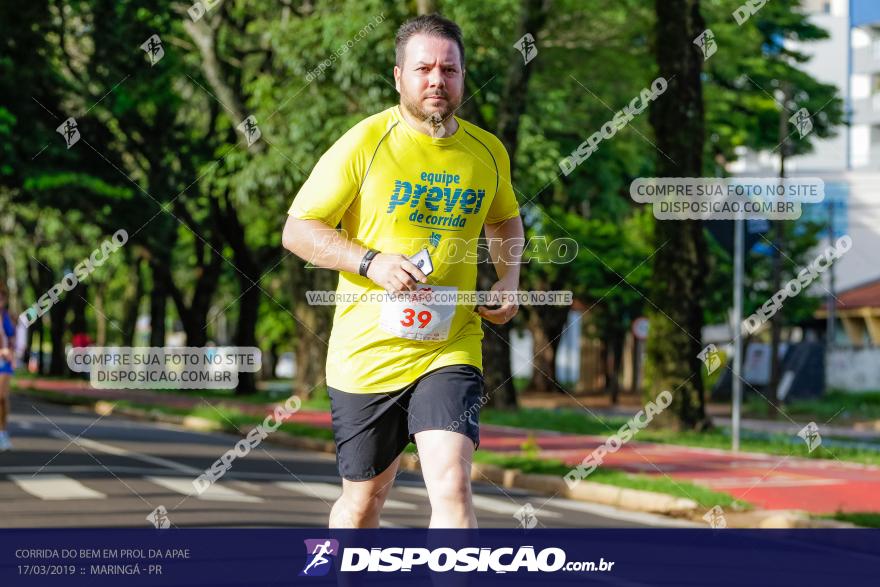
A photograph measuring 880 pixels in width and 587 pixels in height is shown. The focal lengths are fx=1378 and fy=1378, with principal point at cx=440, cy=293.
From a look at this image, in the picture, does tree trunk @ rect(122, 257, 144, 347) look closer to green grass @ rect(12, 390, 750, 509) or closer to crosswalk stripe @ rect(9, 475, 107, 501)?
green grass @ rect(12, 390, 750, 509)

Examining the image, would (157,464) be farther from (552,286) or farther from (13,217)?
(13,217)

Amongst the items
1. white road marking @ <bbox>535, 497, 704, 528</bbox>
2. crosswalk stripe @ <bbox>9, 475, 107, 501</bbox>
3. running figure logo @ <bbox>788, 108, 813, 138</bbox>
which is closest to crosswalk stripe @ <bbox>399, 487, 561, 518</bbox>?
white road marking @ <bbox>535, 497, 704, 528</bbox>

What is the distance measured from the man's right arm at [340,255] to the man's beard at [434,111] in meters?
0.47

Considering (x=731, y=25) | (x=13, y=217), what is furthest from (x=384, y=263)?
(x=13, y=217)

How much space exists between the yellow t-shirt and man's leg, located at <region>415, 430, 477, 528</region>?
10.8 inches

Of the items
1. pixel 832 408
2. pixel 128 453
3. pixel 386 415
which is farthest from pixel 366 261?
pixel 832 408

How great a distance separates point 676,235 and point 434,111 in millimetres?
14803

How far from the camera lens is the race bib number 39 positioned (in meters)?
4.48

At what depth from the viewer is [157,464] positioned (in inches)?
551

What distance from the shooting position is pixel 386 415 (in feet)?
14.9

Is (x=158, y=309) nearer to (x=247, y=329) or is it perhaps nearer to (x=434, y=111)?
(x=247, y=329)

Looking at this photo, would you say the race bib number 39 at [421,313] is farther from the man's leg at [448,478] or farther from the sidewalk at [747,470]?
the sidewalk at [747,470]

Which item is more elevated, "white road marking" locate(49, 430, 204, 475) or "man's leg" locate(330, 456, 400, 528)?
"white road marking" locate(49, 430, 204, 475)

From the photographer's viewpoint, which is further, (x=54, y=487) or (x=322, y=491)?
(x=322, y=491)
